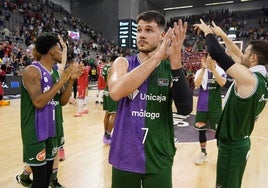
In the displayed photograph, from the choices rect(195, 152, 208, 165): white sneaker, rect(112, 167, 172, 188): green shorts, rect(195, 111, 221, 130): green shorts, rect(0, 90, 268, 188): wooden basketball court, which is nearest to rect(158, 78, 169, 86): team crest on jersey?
rect(112, 167, 172, 188): green shorts

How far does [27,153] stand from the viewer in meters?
2.44

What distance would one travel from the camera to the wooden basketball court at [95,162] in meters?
3.63

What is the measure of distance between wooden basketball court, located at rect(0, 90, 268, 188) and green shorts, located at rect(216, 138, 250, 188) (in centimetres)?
129

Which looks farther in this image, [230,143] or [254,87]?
[230,143]

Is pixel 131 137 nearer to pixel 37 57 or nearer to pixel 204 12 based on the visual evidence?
pixel 37 57

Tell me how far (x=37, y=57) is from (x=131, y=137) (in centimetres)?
152

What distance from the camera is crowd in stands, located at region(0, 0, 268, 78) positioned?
1386 centimetres

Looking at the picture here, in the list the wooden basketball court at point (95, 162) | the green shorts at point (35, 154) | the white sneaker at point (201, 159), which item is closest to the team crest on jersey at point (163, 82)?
the green shorts at point (35, 154)

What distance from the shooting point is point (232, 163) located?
2.32 m

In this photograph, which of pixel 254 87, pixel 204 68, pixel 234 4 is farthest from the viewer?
pixel 234 4

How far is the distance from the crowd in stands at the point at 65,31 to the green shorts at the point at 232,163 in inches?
390

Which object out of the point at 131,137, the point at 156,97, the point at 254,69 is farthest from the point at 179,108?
the point at 254,69

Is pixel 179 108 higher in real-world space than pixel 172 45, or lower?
lower

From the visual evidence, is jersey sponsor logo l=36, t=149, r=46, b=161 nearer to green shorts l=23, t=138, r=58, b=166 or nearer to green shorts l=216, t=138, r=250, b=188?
green shorts l=23, t=138, r=58, b=166
